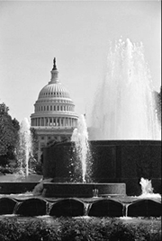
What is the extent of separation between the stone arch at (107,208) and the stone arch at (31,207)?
48.8 inches

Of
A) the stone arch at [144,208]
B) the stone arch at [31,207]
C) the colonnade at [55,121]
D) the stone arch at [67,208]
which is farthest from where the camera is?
the colonnade at [55,121]

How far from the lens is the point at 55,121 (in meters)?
99.5

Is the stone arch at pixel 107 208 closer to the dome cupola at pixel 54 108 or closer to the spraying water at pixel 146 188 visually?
the spraying water at pixel 146 188

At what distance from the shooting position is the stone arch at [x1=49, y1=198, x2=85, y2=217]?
10.2 metres

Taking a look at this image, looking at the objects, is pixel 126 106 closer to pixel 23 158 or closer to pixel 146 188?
pixel 146 188

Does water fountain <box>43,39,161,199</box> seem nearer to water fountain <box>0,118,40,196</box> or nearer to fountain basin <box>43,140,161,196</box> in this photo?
fountain basin <box>43,140,161,196</box>

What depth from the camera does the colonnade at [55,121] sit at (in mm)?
97625

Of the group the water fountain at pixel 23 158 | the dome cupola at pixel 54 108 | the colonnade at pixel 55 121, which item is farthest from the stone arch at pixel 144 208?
the colonnade at pixel 55 121

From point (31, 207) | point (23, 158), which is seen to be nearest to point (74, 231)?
point (31, 207)

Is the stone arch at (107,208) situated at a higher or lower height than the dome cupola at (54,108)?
lower

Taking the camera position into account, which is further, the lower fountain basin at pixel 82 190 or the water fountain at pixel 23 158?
the water fountain at pixel 23 158

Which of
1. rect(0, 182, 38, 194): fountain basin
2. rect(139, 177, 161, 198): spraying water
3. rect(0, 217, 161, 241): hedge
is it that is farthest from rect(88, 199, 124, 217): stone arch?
rect(0, 182, 38, 194): fountain basin

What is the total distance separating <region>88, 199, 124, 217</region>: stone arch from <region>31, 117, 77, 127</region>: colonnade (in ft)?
285

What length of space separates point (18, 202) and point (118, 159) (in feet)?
14.9
